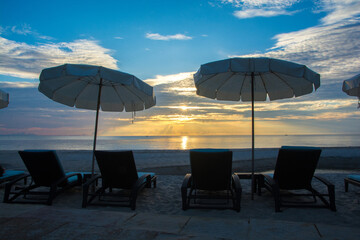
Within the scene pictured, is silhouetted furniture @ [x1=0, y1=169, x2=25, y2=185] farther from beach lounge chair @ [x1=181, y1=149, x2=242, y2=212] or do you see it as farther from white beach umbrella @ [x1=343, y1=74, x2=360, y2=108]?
white beach umbrella @ [x1=343, y1=74, x2=360, y2=108]

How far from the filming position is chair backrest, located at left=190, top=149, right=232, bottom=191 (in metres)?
4.05

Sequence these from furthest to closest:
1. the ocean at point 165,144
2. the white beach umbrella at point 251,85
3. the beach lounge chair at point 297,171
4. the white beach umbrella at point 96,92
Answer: the ocean at point 165,144, the white beach umbrella at point 96,92, the white beach umbrella at point 251,85, the beach lounge chair at point 297,171

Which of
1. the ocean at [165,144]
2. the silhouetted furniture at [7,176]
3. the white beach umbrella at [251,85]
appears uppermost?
the white beach umbrella at [251,85]

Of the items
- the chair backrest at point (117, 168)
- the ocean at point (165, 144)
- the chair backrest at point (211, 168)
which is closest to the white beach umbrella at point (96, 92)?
the chair backrest at point (117, 168)

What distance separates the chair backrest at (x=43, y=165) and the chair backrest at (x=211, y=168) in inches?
102

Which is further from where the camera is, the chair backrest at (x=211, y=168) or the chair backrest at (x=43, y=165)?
the chair backrest at (x=43, y=165)

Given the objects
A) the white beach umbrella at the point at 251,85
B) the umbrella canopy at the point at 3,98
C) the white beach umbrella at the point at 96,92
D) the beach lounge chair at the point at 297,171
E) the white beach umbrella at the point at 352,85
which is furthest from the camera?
the umbrella canopy at the point at 3,98

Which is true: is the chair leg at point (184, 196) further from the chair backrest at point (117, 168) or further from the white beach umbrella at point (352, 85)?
the white beach umbrella at point (352, 85)

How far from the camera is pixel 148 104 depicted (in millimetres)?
6047

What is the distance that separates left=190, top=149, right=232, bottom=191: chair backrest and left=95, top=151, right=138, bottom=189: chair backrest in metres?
1.17

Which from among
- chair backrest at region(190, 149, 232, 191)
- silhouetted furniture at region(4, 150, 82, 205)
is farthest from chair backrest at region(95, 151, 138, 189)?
chair backrest at region(190, 149, 232, 191)

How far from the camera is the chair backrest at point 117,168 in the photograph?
14.4ft

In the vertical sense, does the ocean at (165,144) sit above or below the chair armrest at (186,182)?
below

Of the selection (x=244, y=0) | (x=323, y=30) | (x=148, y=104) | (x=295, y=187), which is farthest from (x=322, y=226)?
(x=323, y=30)
